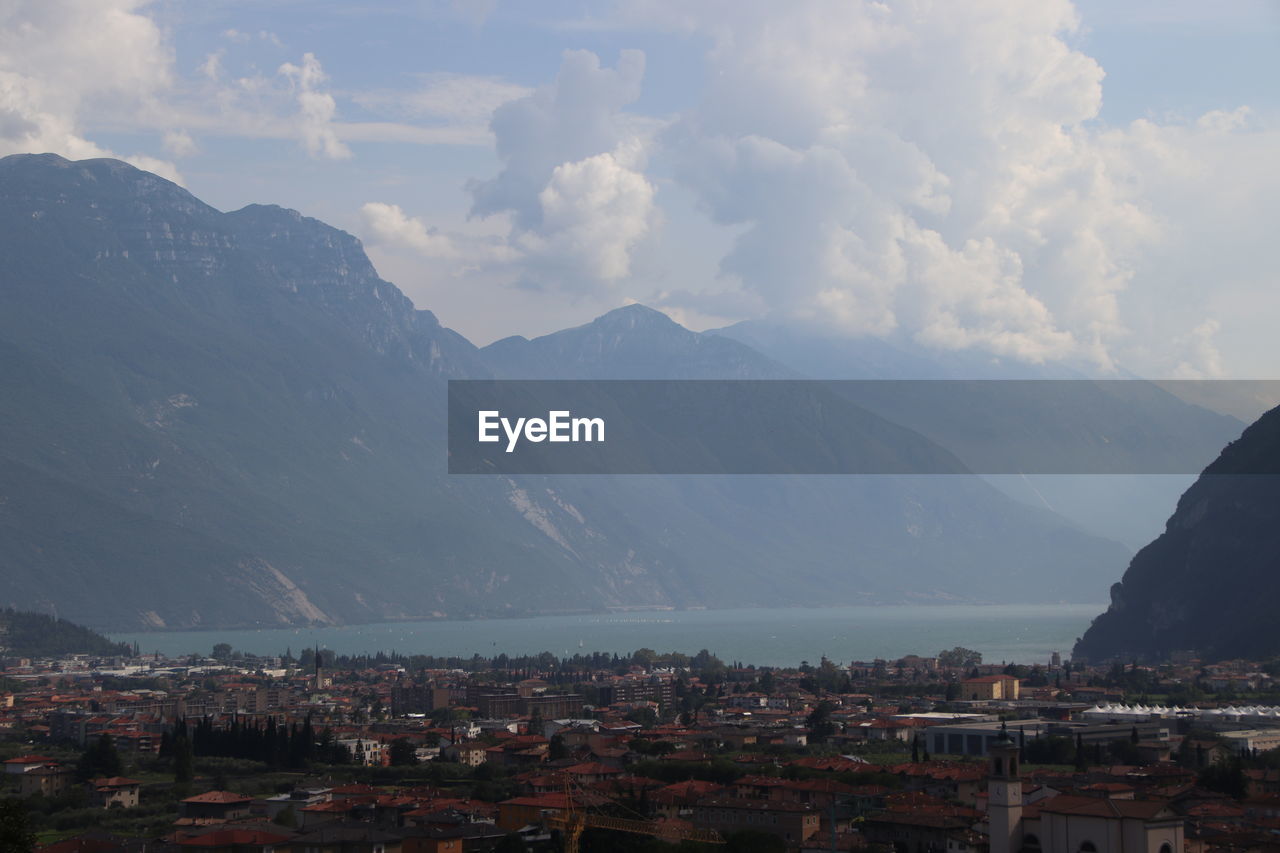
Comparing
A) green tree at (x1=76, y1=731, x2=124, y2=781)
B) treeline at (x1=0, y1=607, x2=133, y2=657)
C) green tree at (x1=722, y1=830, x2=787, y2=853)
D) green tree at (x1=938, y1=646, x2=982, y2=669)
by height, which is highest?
treeline at (x1=0, y1=607, x2=133, y2=657)

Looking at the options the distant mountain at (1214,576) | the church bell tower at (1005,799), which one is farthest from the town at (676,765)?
the distant mountain at (1214,576)

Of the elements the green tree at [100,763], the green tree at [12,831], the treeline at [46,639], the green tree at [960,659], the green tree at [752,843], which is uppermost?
the treeline at [46,639]

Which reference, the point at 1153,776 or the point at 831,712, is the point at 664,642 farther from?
the point at 1153,776

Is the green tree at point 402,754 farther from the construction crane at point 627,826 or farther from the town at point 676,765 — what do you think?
the construction crane at point 627,826

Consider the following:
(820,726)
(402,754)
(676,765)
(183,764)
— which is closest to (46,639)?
(820,726)

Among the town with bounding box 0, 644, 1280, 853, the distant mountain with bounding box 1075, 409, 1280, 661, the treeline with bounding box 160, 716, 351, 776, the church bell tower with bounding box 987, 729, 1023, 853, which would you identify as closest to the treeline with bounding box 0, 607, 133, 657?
the town with bounding box 0, 644, 1280, 853

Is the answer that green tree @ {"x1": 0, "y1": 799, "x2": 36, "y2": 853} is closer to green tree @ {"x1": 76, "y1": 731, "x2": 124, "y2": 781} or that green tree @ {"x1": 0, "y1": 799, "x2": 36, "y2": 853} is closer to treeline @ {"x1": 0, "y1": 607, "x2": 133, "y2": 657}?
green tree @ {"x1": 76, "y1": 731, "x2": 124, "y2": 781}
